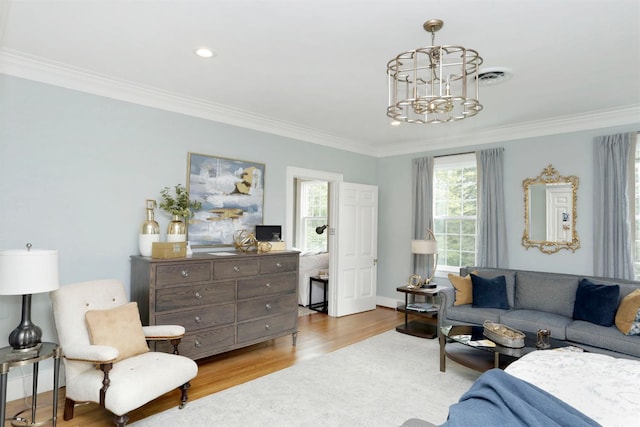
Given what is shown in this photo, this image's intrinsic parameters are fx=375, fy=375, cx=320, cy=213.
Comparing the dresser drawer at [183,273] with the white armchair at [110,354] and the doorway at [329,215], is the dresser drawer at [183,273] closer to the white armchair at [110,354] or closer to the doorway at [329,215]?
the white armchair at [110,354]

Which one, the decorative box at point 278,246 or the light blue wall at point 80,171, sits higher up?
the light blue wall at point 80,171

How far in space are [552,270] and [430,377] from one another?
2330 millimetres

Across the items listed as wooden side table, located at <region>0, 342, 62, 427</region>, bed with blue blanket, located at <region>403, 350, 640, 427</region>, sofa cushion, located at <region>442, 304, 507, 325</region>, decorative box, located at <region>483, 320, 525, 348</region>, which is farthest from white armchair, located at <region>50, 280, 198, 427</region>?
sofa cushion, located at <region>442, 304, 507, 325</region>

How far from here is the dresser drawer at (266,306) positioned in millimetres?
3957

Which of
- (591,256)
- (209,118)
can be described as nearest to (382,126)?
(209,118)

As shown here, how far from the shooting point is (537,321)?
12.7 ft

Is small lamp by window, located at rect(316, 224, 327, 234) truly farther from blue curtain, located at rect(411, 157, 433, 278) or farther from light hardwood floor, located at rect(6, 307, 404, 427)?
blue curtain, located at rect(411, 157, 433, 278)

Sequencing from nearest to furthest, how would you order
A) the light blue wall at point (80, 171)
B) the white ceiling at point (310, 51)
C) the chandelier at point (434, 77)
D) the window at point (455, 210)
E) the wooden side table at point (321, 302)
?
the chandelier at point (434, 77), the white ceiling at point (310, 51), the light blue wall at point (80, 171), the window at point (455, 210), the wooden side table at point (321, 302)

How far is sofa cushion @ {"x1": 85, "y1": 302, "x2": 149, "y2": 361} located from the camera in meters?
2.78

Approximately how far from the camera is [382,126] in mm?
5098

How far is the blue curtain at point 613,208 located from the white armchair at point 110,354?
4.46 meters

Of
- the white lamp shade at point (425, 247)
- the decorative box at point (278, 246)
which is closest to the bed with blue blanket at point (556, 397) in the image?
the decorative box at point (278, 246)

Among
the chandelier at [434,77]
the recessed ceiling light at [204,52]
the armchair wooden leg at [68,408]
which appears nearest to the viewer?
the chandelier at [434,77]

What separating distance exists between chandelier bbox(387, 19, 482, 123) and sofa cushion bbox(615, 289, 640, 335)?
7.81 ft
